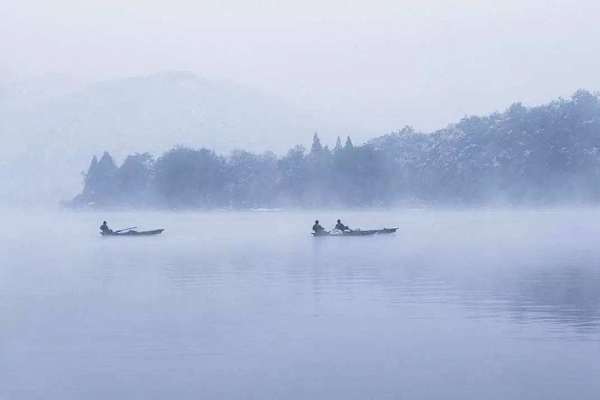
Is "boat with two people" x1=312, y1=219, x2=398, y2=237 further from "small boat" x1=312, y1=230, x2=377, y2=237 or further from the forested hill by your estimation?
the forested hill

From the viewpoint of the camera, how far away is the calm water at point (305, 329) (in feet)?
43.2

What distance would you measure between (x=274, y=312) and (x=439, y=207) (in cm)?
9123

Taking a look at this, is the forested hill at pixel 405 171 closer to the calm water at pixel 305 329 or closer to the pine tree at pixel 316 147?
the pine tree at pixel 316 147

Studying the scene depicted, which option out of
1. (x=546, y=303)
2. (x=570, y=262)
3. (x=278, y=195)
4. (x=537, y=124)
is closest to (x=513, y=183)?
(x=537, y=124)

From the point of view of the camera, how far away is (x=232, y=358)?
1486 centimetres

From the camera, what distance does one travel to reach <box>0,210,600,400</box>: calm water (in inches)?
519

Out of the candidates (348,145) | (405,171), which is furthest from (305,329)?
(348,145)

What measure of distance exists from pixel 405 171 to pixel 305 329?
312 feet

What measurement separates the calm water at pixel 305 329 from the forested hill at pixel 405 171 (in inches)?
2647

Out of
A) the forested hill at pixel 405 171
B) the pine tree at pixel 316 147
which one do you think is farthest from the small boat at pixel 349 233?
the pine tree at pixel 316 147

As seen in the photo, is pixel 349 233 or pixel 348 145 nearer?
pixel 349 233

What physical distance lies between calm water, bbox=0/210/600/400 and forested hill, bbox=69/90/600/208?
67.2 meters

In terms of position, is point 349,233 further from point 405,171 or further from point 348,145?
point 348,145

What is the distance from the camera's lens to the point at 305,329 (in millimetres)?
17562
